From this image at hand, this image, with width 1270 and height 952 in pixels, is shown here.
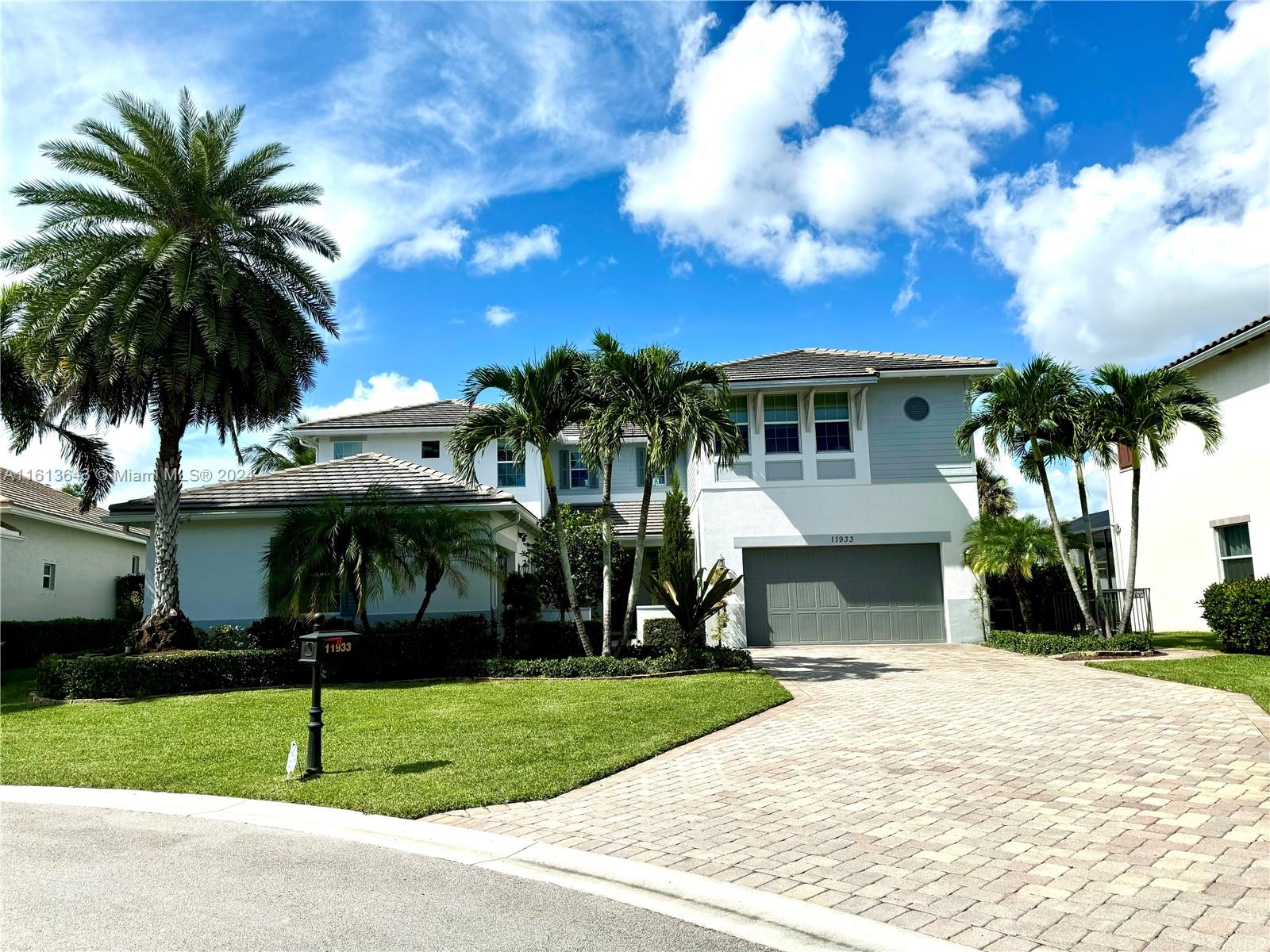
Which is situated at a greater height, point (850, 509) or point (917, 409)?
point (917, 409)

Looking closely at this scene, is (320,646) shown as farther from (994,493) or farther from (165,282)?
(994,493)

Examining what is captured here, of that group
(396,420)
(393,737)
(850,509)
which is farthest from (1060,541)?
(396,420)

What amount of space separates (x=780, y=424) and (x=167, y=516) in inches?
564

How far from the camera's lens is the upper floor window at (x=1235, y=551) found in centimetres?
1934

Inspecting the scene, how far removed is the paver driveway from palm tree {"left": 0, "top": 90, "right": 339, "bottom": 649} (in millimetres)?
12158

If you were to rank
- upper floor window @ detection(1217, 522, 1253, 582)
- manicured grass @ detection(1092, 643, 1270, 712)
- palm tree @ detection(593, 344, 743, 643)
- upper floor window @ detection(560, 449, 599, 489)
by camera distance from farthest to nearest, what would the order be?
1. upper floor window @ detection(560, 449, 599, 489)
2. upper floor window @ detection(1217, 522, 1253, 582)
3. palm tree @ detection(593, 344, 743, 643)
4. manicured grass @ detection(1092, 643, 1270, 712)

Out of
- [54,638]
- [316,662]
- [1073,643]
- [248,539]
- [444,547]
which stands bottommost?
[1073,643]

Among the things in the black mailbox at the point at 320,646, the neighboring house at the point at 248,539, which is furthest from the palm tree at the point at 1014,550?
the black mailbox at the point at 320,646

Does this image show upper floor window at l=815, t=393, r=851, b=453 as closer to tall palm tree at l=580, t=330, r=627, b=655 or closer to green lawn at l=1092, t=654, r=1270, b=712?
tall palm tree at l=580, t=330, r=627, b=655

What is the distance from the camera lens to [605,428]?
51.0ft

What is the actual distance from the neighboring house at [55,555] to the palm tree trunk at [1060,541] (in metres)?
23.0

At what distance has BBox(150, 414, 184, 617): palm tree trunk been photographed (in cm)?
1628

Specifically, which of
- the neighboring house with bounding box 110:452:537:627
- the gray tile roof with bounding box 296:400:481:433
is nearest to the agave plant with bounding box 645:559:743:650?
the neighboring house with bounding box 110:452:537:627

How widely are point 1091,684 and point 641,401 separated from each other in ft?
29.0
